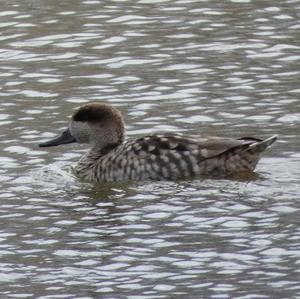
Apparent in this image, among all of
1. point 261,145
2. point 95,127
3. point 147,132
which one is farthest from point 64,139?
point 261,145

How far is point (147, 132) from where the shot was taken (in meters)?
16.3

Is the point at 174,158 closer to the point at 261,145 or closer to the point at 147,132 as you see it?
the point at 261,145

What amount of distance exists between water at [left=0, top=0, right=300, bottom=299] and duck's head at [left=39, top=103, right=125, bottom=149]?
253 millimetres

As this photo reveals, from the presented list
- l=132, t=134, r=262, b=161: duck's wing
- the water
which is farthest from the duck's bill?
l=132, t=134, r=262, b=161: duck's wing

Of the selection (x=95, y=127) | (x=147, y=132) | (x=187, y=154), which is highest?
(x=95, y=127)

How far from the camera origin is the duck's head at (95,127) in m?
15.6

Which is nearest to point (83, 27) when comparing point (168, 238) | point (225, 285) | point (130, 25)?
point (130, 25)

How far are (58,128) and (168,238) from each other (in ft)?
14.1

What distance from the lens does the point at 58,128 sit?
16.8 meters

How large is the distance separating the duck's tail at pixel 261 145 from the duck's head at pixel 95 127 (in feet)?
4.85

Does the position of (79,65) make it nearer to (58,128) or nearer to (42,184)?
(58,128)

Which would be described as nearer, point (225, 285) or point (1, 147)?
point (225, 285)

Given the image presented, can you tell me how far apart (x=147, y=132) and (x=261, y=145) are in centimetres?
195

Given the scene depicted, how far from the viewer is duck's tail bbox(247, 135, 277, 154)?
14602 mm
